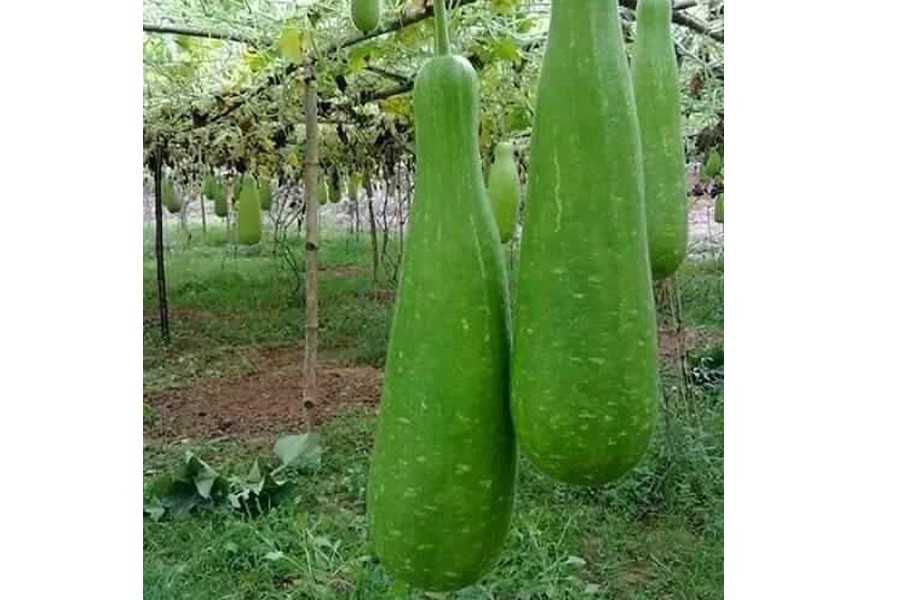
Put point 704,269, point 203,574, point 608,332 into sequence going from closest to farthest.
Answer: point 608,332 < point 203,574 < point 704,269

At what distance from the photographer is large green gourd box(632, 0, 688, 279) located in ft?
3.85

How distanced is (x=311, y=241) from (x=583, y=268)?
57cm

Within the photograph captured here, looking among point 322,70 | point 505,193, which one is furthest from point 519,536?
point 322,70

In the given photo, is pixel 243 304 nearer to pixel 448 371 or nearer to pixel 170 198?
pixel 170 198

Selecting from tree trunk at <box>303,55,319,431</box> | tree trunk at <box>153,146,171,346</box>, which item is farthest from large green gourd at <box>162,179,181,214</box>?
tree trunk at <box>303,55,319,431</box>

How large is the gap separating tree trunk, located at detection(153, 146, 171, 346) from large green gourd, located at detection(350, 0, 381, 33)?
1.02 feet

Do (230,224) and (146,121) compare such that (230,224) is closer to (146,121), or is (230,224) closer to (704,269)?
(146,121)

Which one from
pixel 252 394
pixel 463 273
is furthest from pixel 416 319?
pixel 252 394

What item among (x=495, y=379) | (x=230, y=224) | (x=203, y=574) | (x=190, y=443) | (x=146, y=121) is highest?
(x=146, y=121)

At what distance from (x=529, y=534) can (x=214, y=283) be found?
0.53 meters

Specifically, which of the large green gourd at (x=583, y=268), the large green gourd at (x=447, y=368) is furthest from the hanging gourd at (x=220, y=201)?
the large green gourd at (x=583, y=268)

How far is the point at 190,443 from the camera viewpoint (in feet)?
4.80

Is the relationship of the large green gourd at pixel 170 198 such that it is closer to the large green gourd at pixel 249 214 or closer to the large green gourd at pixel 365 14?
the large green gourd at pixel 249 214

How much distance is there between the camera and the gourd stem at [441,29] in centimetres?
101
